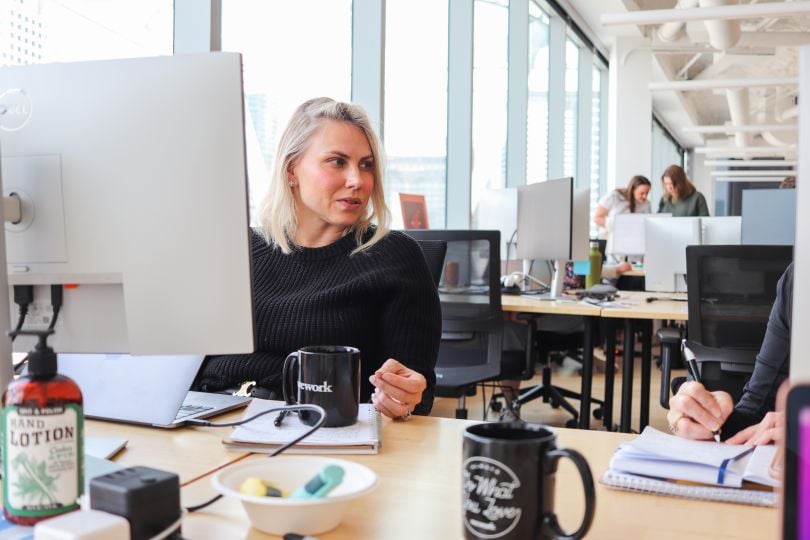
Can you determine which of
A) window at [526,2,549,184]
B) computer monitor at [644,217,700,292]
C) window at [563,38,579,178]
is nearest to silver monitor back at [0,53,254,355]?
computer monitor at [644,217,700,292]

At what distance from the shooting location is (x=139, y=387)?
115 centimetres

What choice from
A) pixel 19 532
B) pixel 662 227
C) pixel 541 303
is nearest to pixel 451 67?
pixel 662 227

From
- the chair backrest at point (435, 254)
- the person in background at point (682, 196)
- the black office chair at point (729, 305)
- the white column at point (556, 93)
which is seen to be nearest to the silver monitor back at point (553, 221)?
the black office chair at point (729, 305)

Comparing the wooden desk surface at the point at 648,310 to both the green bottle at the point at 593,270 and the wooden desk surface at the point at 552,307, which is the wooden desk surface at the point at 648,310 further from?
the green bottle at the point at 593,270

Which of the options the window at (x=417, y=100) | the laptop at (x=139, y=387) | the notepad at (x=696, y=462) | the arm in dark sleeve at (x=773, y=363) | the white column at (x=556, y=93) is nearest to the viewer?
the notepad at (x=696, y=462)

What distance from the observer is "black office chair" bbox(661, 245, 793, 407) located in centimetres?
249

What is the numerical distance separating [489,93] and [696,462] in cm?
548

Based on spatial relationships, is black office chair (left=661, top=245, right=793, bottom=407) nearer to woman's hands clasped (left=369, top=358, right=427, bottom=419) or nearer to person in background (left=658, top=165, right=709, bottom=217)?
woman's hands clasped (left=369, top=358, right=427, bottom=419)

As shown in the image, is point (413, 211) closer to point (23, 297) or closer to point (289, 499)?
point (23, 297)

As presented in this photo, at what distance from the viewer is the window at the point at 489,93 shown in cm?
556

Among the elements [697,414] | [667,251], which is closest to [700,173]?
[667,251]

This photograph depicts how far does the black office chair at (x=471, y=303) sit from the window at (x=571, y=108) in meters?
5.40

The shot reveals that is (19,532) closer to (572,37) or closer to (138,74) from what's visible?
(138,74)

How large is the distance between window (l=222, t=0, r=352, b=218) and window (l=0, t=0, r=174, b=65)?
0.28m
